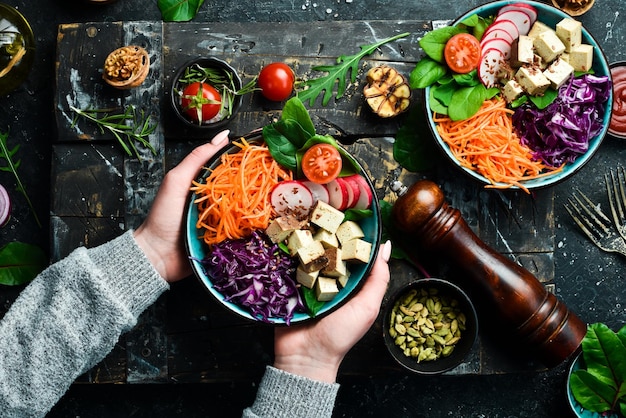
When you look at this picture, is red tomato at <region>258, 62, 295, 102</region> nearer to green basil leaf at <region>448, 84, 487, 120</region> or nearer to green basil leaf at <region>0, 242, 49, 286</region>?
green basil leaf at <region>448, 84, 487, 120</region>

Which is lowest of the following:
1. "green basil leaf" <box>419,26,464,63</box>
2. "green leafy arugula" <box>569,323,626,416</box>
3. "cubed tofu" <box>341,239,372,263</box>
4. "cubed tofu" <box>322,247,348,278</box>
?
"green leafy arugula" <box>569,323,626,416</box>

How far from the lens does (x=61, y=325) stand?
2449 millimetres

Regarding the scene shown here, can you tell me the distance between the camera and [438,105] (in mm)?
2652

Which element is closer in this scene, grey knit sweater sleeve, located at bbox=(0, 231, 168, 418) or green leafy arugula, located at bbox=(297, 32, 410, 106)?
grey knit sweater sleeve, located at bbox=(0, 231, 168, 418)

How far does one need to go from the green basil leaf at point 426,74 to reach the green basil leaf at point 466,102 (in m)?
0.10

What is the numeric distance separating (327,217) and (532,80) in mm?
951

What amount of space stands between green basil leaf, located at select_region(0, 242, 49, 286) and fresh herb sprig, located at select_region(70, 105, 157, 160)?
65 centimetres

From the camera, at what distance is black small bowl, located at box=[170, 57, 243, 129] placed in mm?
2748

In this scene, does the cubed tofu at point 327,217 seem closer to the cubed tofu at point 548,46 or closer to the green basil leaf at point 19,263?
the cubed tofu at point 548,46

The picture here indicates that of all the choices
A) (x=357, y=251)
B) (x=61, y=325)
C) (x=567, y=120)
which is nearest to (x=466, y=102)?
(x=567, y=120)

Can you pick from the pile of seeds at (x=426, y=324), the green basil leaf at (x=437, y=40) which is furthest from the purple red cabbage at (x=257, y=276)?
the green basil leaf at (x=437, y=40)

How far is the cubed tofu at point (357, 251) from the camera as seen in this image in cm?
241

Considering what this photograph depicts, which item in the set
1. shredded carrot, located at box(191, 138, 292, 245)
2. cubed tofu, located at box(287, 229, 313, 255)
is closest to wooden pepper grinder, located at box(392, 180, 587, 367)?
cubed tofu, located at box(287, 229, 313, 255)

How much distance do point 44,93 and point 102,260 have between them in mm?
1098
